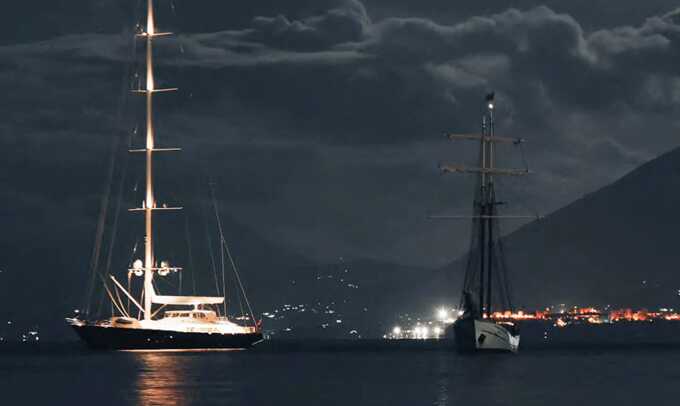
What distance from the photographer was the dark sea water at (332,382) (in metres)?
87.8

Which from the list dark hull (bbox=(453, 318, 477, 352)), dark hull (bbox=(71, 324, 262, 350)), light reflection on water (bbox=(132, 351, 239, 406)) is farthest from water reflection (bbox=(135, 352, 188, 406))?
dark hull (bbox=(453, 318, 477, 352))

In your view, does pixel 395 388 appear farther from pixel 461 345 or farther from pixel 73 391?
pixel 461 345

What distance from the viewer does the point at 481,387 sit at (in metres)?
101

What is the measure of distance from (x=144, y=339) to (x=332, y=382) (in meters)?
52.6

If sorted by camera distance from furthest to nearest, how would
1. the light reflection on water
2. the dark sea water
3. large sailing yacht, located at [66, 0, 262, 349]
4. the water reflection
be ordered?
large sailing yacht, located at [66, 0, 262, 349]
the dark sea water
the light reflection on water
the water reflection

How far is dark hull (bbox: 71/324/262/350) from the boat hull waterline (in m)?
27.2

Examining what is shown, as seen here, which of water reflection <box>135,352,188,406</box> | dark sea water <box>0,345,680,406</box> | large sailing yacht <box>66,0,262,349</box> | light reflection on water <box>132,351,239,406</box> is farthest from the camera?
large sailing yacht <box>66,0,262,349</box>

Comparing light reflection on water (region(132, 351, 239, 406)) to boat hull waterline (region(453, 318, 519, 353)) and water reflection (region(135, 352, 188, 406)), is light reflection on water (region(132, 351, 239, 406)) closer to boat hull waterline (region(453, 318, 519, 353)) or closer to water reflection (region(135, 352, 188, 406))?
water reflection (region(135, 352, 188, 406))

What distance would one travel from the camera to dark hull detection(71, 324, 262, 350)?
509 ft

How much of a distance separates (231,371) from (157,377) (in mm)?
14319

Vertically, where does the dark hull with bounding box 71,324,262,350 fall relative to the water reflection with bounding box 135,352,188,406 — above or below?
above

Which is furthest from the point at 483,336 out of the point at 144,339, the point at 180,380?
the point at 180,380

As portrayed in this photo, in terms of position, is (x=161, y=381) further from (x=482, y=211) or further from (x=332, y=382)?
(x=482, y=211)

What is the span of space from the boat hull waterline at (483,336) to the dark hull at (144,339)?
27226 millimetres
